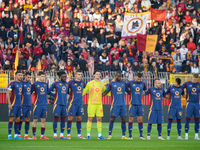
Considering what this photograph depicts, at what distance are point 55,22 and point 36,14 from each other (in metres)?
1.38

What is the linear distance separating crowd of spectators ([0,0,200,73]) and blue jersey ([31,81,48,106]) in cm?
859

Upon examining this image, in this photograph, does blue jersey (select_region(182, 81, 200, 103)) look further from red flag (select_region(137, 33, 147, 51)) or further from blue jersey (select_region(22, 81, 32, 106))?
red flag (select_region(137, 33, 147, 51))

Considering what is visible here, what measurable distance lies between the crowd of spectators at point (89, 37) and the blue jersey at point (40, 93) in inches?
338

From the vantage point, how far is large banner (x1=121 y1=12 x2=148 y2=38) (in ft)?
96.0

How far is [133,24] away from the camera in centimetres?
2941

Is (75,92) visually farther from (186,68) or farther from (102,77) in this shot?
(186,68)

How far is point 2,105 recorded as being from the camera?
87.4 ft

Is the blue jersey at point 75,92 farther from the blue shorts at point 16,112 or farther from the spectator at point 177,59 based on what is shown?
the spectator at point 177,59

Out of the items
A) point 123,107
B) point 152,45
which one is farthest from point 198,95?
point 152,45

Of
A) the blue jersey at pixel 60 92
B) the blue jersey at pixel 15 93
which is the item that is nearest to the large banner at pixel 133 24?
the blue jersey at pixel 60 92

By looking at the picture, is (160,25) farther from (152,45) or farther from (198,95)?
(198,95)

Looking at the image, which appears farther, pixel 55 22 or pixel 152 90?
pixel 55 22

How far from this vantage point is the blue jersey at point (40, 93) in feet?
57.3

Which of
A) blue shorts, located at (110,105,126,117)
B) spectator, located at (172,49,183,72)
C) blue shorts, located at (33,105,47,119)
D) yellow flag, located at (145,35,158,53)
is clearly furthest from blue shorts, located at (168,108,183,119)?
yellow flag, located at (145,35,158,53)
